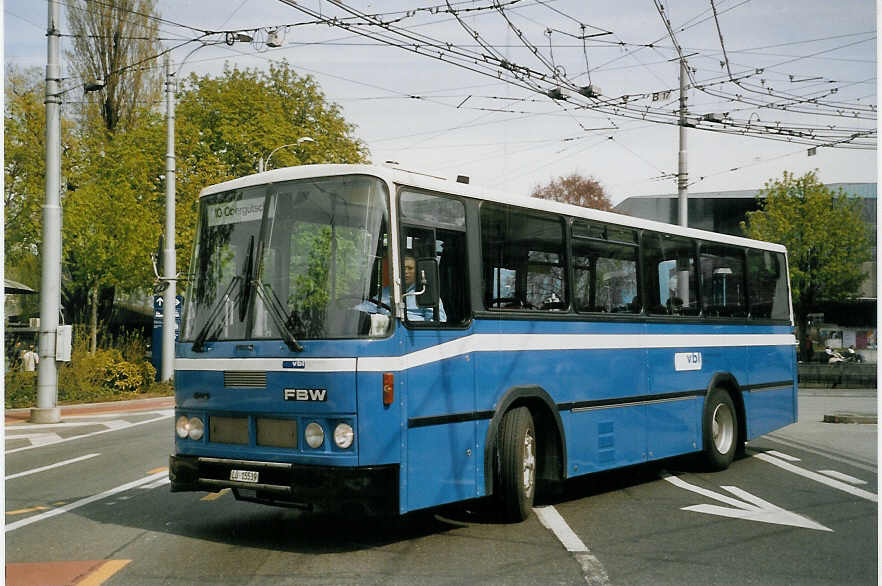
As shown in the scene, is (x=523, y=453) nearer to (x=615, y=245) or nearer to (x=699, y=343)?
(x=615, y=245)

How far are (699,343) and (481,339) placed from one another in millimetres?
4705

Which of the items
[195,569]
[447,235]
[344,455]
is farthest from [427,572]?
[447,235]

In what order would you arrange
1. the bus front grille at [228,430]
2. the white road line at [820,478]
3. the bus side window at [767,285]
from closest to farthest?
the bus front grille at [228,430], the white road line at [820,478], the bus side window at [767,285]

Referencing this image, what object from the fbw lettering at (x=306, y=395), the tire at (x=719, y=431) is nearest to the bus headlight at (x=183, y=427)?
the fbw lettering at (x=306, y=395)

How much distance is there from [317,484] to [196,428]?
141 centimetres

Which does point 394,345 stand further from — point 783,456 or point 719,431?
point 783,456

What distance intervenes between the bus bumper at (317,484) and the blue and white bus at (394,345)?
0.04ft

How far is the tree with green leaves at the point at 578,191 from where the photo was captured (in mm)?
59344

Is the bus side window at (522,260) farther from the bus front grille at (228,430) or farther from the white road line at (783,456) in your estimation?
the white road line at (783,456)

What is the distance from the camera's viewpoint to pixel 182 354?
8359 millimetres

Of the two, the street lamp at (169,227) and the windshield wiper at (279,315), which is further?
the street lamp at (169,227)

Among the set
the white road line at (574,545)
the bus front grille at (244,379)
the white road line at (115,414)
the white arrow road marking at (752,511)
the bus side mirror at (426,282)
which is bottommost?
the white road line at (115,414)

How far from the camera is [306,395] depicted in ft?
24.6

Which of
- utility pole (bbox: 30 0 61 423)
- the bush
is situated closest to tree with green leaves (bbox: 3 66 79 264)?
the bush
